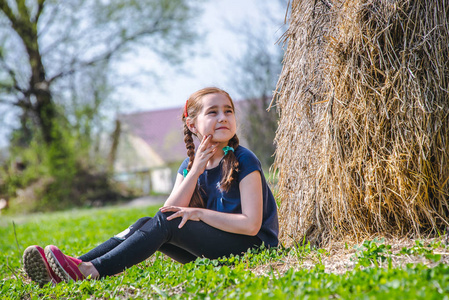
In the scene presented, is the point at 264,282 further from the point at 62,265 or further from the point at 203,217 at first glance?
the point at 62,265

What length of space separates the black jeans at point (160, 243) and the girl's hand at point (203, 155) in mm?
421

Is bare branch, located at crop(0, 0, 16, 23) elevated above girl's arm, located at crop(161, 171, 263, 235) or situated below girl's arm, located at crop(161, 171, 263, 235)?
above

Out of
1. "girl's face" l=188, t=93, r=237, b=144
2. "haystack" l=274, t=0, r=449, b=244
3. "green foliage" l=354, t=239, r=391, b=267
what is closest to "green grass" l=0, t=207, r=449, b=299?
"green foliage" l=354, t=239, r=391, b=267

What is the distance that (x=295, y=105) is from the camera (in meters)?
3.48

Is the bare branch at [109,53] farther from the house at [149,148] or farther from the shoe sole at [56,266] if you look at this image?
the shoe sole at [56,266]

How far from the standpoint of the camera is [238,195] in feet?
10.1

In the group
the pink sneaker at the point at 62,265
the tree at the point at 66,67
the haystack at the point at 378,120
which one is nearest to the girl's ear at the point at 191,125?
the haystack at the point at 378,120

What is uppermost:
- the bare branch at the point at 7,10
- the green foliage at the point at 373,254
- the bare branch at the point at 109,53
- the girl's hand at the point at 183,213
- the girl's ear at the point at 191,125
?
the bare branch at the point at 7,10

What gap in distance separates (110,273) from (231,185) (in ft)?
3.45

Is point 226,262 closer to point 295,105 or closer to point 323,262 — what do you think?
point 323,262

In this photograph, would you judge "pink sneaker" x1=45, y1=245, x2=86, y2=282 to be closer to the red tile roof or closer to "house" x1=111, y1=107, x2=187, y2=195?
"house" x1=111, y1=107, x2=187, y2=195

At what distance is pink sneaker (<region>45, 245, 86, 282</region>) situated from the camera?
273 centimetres

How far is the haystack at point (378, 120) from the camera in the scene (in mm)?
2787

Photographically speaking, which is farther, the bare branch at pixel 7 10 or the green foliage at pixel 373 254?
the bare branch at pixel 7 10
